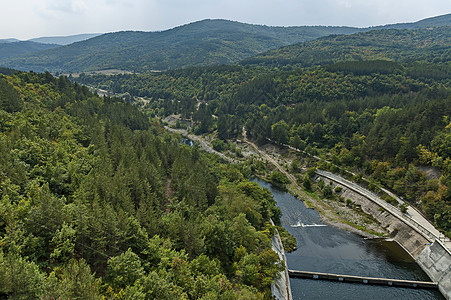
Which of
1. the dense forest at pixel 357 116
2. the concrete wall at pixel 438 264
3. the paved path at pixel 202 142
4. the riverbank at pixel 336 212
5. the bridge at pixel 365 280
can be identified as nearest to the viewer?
the concrete wall at pixel 438 264

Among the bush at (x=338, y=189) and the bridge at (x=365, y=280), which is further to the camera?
the bush at (x=338, y=189)

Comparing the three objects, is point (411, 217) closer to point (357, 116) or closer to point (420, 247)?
point (420, 247)

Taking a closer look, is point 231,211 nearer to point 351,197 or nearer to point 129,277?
point 129,277

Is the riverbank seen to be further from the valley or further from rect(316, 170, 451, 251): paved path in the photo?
rect(316, 170, 451, 251): paved path

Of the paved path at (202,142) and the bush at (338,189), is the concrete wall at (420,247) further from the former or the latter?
the paved path at (202,142)

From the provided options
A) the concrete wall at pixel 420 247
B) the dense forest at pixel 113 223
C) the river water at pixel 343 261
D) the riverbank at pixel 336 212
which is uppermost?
the dense forest at pixel 113 223

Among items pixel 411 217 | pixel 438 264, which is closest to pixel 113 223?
pixel 438 264

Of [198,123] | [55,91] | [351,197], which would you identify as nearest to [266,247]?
[351,197]

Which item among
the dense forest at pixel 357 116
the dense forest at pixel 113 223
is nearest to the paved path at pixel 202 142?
the dense forest at pixel 357 116
